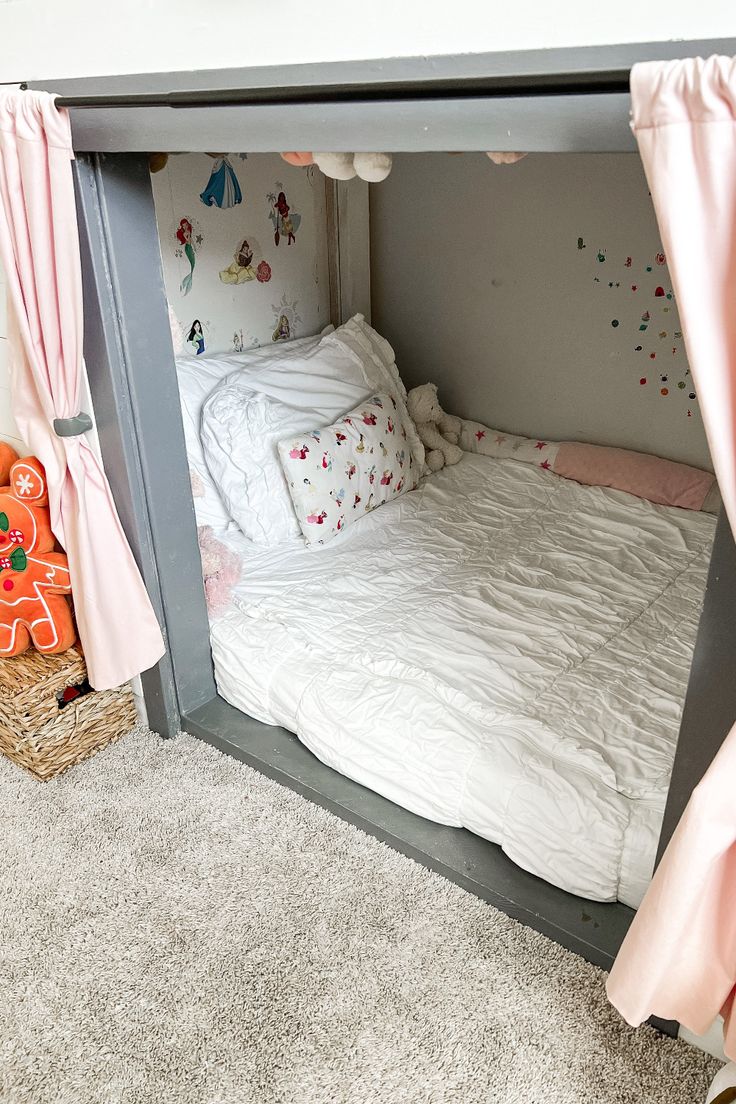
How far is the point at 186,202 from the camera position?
2.43 meters

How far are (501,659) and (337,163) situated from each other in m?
1.17

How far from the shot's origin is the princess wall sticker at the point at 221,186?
2465mm

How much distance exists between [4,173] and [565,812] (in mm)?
1696

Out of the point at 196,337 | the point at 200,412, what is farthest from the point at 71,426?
the point at 196,337

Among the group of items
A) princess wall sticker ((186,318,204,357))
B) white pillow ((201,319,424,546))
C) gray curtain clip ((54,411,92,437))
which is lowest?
white pillow ((201,319,424,546))

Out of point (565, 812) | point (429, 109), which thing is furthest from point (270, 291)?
point (565, 812)

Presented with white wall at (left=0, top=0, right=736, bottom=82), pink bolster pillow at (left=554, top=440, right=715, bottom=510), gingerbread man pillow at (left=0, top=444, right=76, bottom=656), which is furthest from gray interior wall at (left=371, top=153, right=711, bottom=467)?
gingerbread man pillow at (left=0, top=444, right=76, bottom=656)

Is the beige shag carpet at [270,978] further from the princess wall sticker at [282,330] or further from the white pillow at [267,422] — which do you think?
the princess wall sticker at [282,330]

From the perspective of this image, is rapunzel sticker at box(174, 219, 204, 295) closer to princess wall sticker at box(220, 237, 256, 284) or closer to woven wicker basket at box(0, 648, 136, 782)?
princess wall sticker at box(220, 237, 256, 284)

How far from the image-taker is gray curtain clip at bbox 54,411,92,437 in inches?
73.0

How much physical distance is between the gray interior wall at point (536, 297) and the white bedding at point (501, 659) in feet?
1.31

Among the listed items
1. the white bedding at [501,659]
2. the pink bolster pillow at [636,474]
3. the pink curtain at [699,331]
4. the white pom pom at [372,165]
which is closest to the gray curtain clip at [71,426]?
the white bedding at [501,659]

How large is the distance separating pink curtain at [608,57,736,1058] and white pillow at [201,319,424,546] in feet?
5.36

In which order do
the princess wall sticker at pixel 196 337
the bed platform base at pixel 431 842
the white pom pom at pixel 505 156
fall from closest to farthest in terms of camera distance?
the white pom pom at pixel 505 156 < the bed platform base at pixel 431 842 < the princess wall sticker at pixel 196 337
